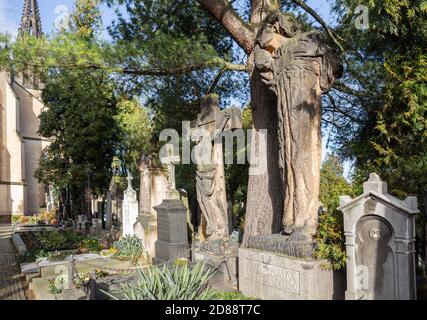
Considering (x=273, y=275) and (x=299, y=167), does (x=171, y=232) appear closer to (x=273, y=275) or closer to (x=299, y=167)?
(x=273, y=275)

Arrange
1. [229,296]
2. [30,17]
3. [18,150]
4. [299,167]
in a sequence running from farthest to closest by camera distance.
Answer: [30,17]
[18,150]
[229,296]
[299,167]

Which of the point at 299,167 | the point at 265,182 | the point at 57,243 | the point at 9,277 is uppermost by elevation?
the point at 299,167

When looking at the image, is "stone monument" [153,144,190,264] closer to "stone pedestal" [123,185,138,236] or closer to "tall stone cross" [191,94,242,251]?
"tall stone cross" [191,94,242,251]

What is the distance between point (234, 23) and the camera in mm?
7266

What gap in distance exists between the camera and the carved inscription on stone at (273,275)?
456 cm

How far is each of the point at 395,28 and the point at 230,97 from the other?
6.20m

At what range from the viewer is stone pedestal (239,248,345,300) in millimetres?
4410

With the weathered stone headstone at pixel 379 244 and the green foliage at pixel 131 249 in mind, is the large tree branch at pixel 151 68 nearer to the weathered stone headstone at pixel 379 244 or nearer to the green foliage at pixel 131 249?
the weathered stone headstone at pixel 379 244

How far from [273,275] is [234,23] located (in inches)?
207

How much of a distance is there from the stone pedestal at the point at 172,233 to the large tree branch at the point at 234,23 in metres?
4.30

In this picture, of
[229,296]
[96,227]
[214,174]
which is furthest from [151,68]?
[96,227]

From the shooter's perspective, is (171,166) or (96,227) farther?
(96,227)

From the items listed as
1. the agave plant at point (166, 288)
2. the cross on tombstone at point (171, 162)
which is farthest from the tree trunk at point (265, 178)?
the cross on tombstone at point (171, 162)
